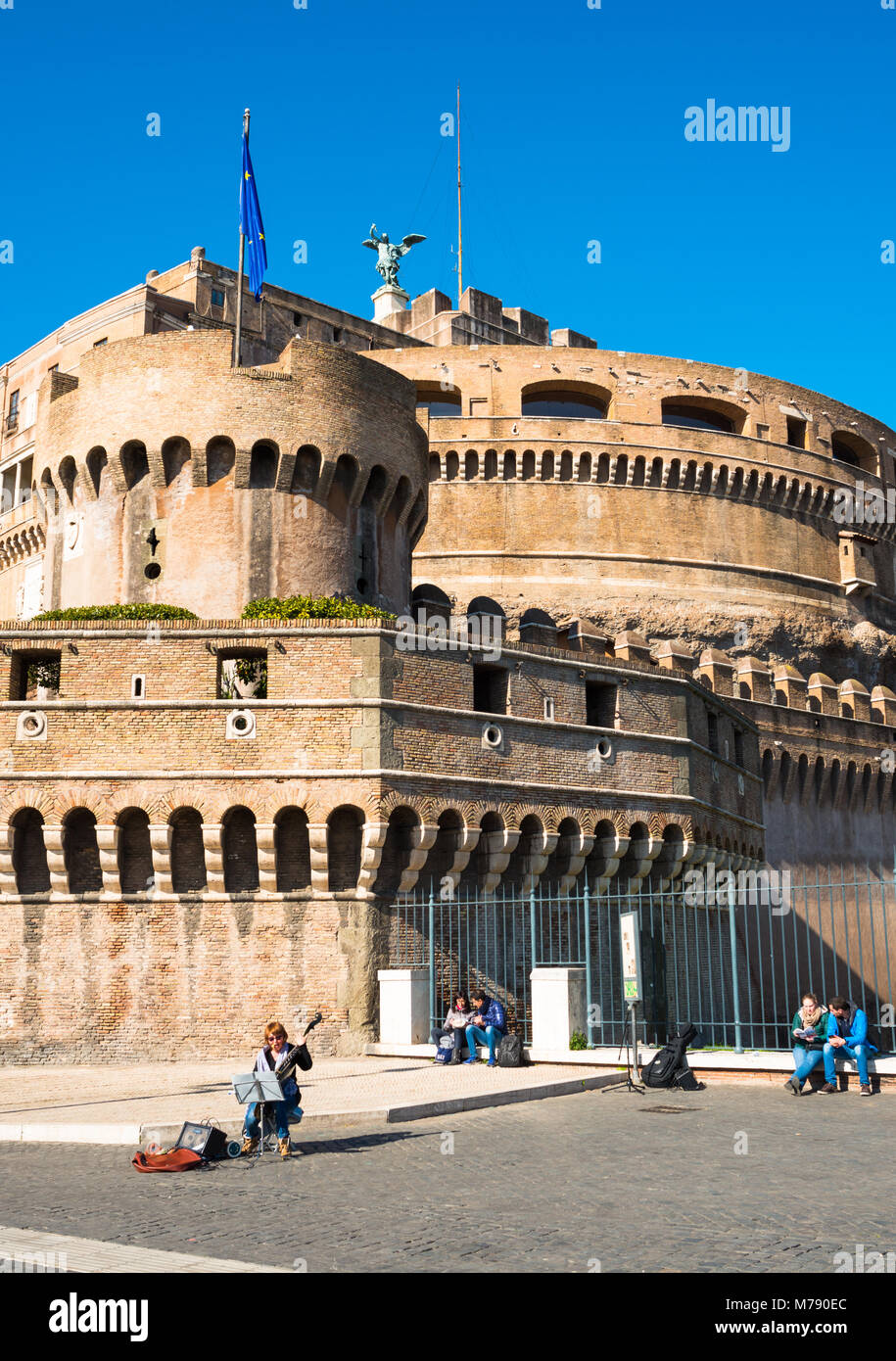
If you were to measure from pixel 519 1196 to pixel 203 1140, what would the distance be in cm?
318

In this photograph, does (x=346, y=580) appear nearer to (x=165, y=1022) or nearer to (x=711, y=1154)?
(x=165, y=1022)

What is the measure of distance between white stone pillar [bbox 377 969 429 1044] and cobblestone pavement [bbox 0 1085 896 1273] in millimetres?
5231

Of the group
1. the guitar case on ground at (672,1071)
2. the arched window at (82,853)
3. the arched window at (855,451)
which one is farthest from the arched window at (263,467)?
the arched window at (855,451)

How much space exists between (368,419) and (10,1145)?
15.5 m

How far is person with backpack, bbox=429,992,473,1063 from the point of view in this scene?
17.7 metres

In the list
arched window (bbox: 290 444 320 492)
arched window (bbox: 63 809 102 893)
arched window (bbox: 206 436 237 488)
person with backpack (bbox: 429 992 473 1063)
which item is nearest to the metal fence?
person with backpack (bbox: 429 992 473 1063)

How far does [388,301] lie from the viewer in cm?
5759

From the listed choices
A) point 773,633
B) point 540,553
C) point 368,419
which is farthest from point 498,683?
point 773,633

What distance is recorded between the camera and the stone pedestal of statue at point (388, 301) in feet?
188

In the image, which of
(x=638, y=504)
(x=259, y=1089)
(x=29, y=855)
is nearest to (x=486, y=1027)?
(x=259, y=1089)

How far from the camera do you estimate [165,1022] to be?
1856cm

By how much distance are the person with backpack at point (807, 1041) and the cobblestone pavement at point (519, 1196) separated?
62.3 inches

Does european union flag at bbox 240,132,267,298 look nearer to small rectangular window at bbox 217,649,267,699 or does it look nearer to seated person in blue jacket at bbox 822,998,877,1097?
small rectangular window at bbox 217,649,267,699
